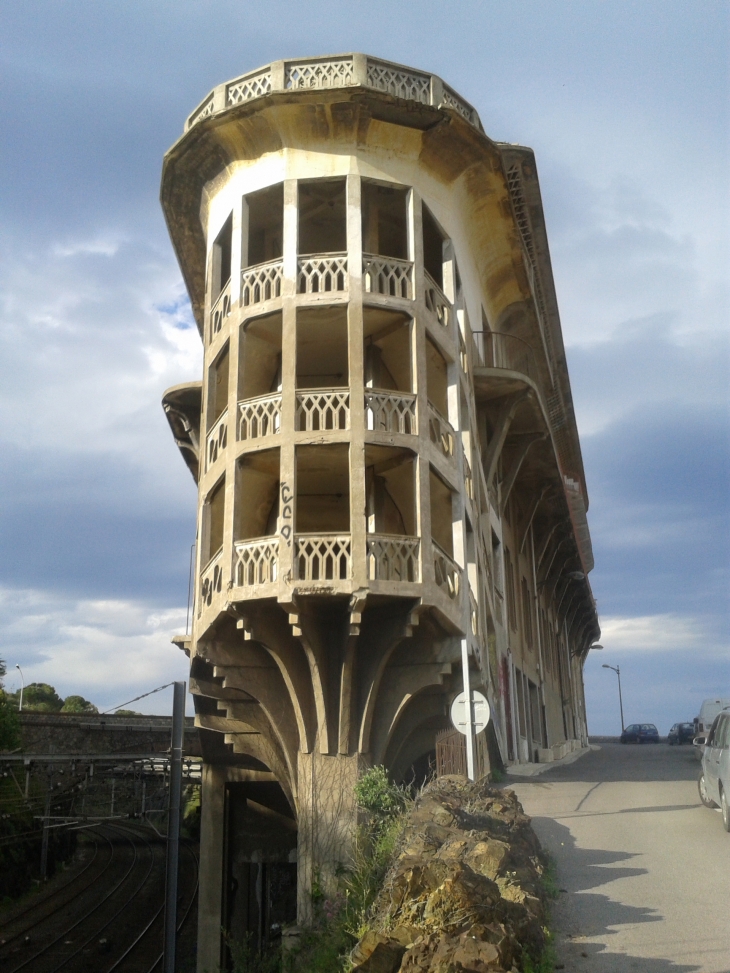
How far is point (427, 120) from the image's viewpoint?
1823 cm

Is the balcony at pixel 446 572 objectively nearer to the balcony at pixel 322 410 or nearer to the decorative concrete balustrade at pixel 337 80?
the balcony at pixel 322 410

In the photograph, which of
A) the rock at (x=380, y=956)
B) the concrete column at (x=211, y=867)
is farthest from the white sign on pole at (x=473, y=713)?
the concrete column at (x=211, y=867)

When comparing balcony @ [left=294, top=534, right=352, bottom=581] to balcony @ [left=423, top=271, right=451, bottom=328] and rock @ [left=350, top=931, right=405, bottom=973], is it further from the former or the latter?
rock @ [left=350, top=931, right=405, bottom=973]

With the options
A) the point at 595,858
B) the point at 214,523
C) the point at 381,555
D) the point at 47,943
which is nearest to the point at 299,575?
the point at 381,555

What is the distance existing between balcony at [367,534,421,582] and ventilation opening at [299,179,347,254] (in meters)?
6.02

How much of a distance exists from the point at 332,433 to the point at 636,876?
8475 mm

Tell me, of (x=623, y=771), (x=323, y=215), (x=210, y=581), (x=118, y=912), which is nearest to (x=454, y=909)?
(x=210, y=581)

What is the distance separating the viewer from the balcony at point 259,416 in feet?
56.7

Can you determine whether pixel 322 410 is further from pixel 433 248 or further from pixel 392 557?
pixel 433 248

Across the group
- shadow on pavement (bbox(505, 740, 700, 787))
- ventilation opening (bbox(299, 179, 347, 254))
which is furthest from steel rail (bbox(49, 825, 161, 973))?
ventilation opening (bbox(299, 179, 347, 254))

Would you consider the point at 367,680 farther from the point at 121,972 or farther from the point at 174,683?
the point at 121,972

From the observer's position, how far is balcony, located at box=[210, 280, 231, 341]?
18875 mm

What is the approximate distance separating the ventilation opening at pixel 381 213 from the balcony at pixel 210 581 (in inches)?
254

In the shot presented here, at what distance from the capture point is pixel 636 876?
1117 cm
